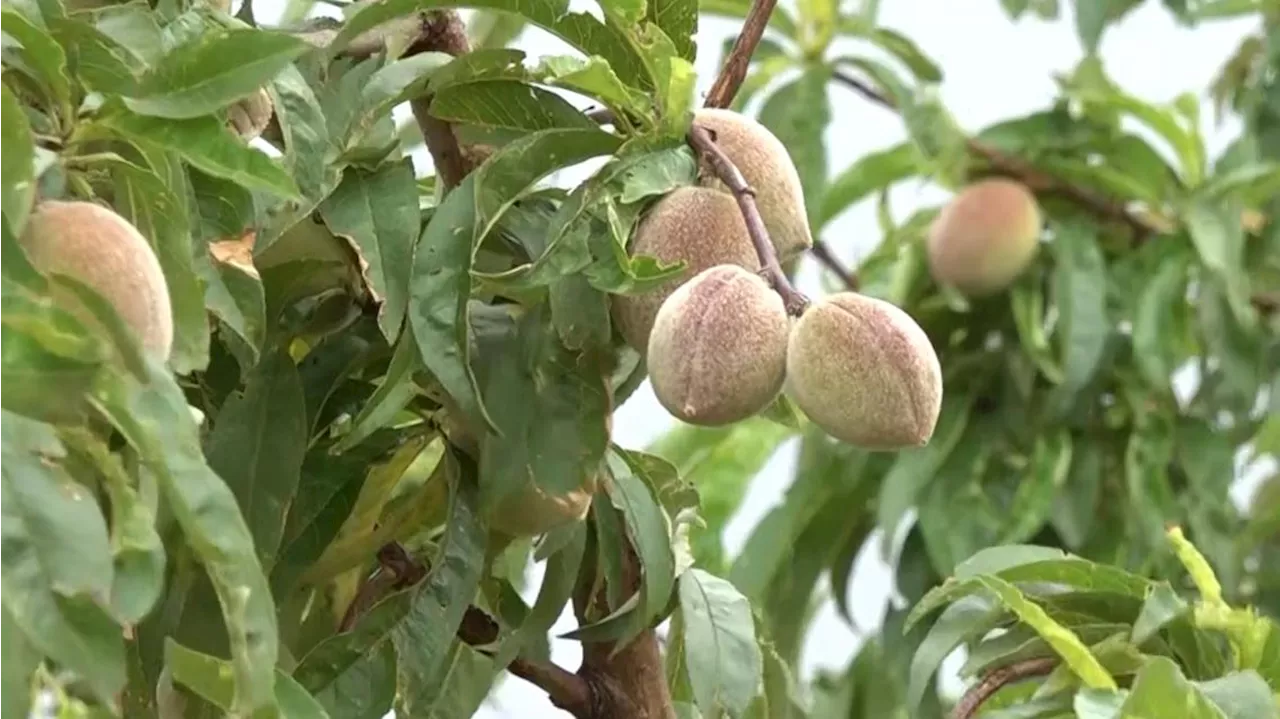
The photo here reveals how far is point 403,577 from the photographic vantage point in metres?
0.52

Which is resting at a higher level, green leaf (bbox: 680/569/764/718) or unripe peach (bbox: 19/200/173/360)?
unripe peach (bbox: 19/200/173/360)

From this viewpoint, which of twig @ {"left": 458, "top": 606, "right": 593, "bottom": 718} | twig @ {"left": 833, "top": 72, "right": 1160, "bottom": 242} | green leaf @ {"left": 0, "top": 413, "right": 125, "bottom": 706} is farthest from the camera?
twig @ {"left": 833, "top": 72, "right": 1160, "bottom": 242}

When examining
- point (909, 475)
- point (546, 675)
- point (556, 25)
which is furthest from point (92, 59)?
point (909, 475)

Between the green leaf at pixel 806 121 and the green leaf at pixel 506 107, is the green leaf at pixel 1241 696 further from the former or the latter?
the green leaf at pixel 806 121

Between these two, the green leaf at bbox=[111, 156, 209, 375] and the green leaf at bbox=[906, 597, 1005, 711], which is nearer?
the green leaf at bbox=[111, 156, 209, 375]

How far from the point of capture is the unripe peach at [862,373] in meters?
0.42

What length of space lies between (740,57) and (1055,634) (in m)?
0.19

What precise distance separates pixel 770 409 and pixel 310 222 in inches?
6.1

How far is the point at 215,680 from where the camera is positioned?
1.19ft

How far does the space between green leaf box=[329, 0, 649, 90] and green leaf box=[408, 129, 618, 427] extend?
3cm

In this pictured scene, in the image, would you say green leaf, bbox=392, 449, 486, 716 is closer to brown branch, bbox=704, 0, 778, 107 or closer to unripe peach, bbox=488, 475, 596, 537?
unripe peach, bbox=488, 475, 596, 537

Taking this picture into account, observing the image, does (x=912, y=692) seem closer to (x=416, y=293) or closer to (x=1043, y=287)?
(x=416, y=293)

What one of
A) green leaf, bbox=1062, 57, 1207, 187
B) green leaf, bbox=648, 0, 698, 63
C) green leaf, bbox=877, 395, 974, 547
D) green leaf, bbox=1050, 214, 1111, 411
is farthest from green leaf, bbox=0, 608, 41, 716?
green leaf, bbox=1062, 57, 1207, 187

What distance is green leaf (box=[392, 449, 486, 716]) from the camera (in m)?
0.46
